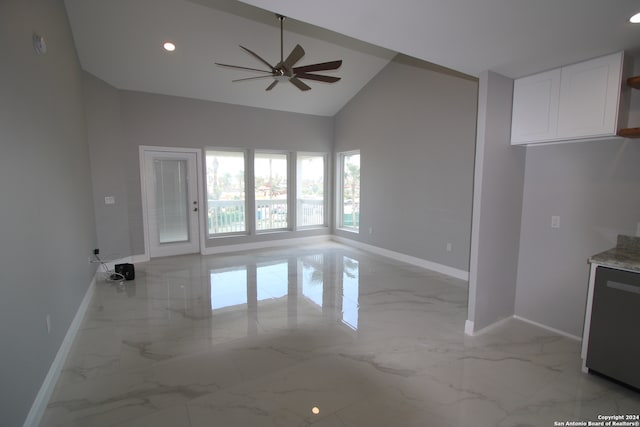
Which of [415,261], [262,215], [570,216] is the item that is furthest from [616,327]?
[262,215]

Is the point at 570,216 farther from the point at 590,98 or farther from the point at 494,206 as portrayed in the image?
the point at 590,98

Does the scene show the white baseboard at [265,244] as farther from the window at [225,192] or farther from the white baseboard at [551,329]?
the white baseboard at [551,329]

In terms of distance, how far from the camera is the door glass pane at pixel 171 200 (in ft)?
18.2

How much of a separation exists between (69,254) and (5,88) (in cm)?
177

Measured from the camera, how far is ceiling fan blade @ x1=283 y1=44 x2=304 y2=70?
3141mm

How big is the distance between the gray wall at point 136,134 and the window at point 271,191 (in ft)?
1.31

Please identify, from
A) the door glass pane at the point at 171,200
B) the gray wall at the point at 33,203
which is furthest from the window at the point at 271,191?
the gray wall at the point at 33,203

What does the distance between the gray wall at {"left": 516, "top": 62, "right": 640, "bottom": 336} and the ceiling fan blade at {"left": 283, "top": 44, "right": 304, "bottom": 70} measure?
8.21ft

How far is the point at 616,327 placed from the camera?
2113 millimetres

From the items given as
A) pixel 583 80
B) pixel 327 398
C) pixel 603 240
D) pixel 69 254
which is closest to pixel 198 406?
pixel 327 398

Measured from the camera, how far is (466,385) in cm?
218

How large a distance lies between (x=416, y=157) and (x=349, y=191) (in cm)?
211

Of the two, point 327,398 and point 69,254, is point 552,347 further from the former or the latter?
point 69,254

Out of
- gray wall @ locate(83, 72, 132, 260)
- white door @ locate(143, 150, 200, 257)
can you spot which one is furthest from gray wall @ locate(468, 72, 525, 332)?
gray wall @ locate(83, 72, 132, 260)
